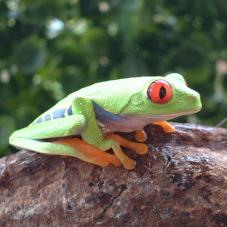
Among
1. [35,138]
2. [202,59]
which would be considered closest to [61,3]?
[202,59]

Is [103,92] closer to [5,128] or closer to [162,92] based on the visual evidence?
[162,92]

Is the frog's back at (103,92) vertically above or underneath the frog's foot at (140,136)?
above

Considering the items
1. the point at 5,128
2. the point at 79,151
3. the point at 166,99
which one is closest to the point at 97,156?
the point at 79,151

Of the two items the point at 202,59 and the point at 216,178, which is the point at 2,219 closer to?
the point at 216,178

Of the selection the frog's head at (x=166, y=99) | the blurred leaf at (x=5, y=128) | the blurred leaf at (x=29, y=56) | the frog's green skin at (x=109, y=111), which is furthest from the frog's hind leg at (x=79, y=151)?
the blurred leaf at (x=29, y=56)

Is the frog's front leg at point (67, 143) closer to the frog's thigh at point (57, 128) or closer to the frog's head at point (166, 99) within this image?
the frog's thigh at point (57, 128)

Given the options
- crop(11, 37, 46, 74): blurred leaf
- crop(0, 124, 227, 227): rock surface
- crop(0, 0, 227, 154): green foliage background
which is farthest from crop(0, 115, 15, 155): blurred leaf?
crop(0, 124, 227, 227): rock surface
